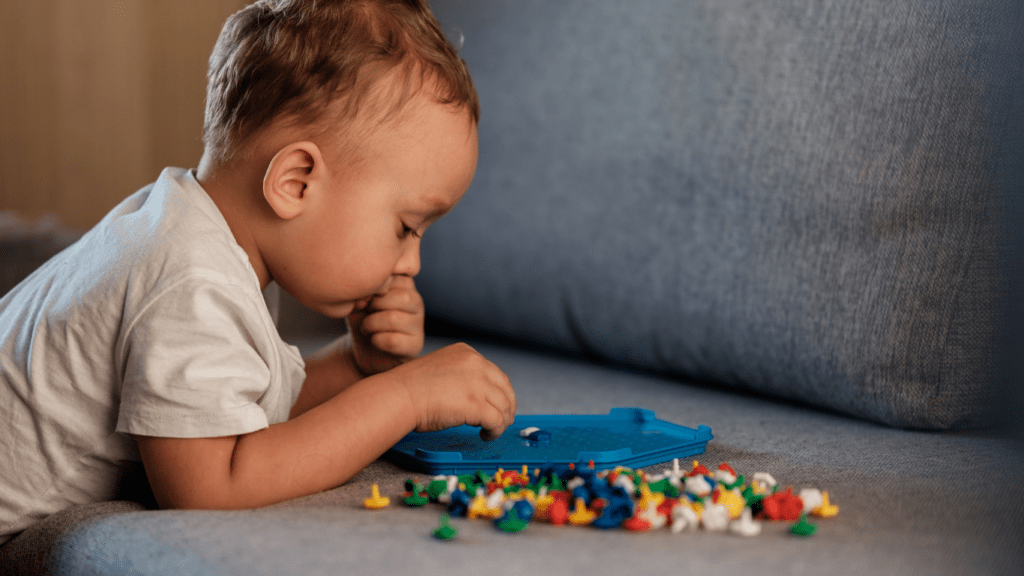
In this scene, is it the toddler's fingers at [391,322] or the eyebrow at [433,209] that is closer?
the eyebrow at [433,209]

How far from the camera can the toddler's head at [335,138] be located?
78cm

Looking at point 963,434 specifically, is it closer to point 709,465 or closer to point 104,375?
point 709,465

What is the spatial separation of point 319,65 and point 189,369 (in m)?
0.30

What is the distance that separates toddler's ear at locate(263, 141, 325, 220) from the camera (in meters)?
0.77

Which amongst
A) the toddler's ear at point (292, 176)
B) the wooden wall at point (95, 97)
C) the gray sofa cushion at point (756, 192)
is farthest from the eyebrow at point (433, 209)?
the wooden wall at point (95, 97)

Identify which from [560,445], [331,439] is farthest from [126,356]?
[560,445]

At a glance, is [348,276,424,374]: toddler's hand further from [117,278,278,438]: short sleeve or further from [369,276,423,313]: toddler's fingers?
[117,278,278,438]: short sleeve

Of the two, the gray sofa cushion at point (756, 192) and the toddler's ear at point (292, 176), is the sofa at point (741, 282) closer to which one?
the gray sofa cushion at point (756, 192)

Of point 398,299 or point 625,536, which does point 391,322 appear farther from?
point 625,536

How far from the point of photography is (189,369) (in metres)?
0.66

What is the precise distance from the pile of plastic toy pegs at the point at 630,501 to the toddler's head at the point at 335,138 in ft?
0.85

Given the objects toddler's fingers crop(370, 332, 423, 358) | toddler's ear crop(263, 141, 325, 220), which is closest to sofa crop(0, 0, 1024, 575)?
toddler's fingers crop(370, 332, 423, 358)

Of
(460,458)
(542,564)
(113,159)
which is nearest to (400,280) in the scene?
(460,458)

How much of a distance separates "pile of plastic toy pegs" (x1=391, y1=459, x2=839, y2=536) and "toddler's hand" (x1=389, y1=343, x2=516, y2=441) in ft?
0.36
